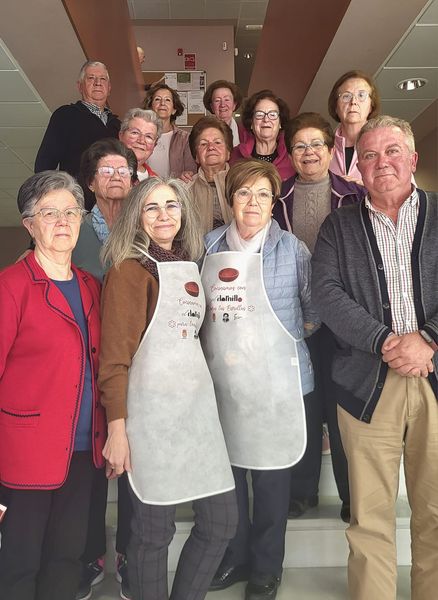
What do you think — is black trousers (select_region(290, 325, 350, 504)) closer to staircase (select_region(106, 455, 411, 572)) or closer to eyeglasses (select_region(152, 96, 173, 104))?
staircase (select_region(106, 455, 411, 572))

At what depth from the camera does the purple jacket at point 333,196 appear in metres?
2.29

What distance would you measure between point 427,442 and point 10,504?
4.14 ft

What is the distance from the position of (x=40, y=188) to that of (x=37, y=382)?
25.1 inches

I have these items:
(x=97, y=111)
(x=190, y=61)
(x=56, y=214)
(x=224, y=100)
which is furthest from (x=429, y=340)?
(x=190, y=61)

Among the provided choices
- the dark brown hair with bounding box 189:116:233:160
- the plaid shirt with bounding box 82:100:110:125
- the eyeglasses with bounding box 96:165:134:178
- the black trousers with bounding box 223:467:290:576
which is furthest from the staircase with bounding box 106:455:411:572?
the plaid shirt with bounding box 82:100:110:125

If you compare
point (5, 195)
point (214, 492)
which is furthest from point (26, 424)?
point (5, 195)

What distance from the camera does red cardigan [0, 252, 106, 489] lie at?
1530mm

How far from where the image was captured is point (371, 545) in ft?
5.74

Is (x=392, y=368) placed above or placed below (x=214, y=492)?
above

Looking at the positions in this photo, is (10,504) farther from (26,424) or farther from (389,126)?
(389,126)

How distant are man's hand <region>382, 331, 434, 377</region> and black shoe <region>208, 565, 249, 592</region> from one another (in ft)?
3.18

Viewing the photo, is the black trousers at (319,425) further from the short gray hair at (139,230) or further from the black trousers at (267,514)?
the short gray hair at (139,230)

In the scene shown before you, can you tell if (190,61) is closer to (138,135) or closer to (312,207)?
(138,135)

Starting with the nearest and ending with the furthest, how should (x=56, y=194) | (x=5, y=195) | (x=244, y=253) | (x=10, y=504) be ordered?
(x=10, y=504) → (x=56, y=194) → (x=244, y=253) → (x=5, y=195)
